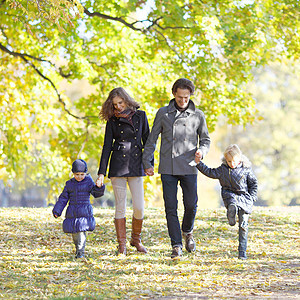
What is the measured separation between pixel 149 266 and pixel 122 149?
145 cm

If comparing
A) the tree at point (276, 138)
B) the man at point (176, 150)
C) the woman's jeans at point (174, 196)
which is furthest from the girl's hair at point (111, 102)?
the tree at point (276, 138)

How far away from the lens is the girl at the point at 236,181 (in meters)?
6.20

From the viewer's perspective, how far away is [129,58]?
1479 cm

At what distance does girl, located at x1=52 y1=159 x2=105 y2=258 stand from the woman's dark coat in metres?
0.23

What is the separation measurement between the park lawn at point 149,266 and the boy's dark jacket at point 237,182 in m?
0.74

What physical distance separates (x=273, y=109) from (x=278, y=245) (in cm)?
2560

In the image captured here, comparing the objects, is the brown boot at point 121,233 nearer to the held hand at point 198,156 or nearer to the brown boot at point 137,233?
the brown boot at point 137,233

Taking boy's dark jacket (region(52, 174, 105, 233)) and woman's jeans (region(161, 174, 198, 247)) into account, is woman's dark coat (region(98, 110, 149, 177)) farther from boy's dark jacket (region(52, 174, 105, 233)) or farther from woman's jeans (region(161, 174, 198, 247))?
woman's jeans (region(161, 174, 198, 247))

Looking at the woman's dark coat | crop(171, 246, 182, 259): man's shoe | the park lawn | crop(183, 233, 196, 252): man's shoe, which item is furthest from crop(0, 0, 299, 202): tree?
crop(171, 246, 182, 259): man's shoe

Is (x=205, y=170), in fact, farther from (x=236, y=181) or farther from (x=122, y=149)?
(x=122, y=149)

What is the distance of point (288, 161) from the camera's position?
31.3m

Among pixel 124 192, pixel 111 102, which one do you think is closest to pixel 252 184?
pixel 124 192

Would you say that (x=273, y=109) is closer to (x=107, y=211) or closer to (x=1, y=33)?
(x=1, y=33)

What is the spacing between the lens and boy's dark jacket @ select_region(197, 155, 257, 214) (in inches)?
244
